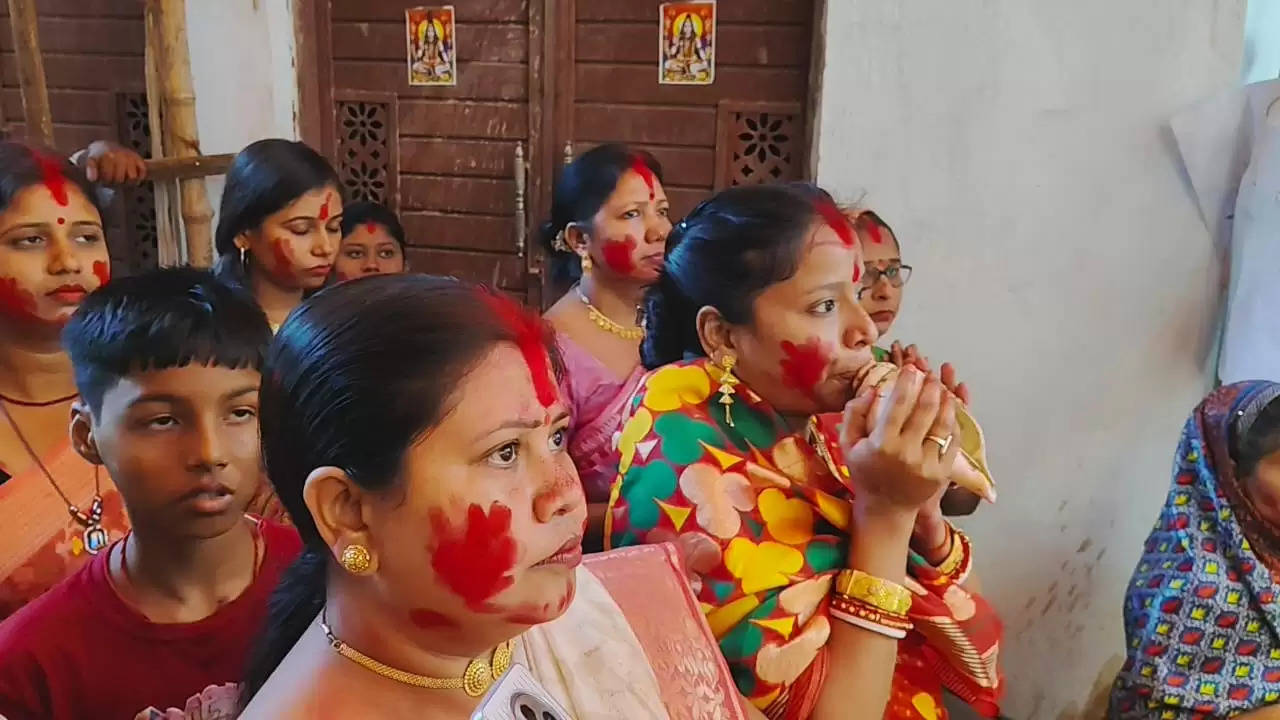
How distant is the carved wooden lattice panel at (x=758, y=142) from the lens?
290 cm

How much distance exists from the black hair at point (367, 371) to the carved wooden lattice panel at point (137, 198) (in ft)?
9.64

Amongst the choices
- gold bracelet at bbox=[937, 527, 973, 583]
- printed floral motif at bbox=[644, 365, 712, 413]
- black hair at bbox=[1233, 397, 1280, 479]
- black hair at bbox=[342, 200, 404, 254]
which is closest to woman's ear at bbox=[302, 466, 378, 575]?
printed floral motif at bbox=[644, 365, 712, 413]

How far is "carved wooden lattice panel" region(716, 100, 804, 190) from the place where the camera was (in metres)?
2.90

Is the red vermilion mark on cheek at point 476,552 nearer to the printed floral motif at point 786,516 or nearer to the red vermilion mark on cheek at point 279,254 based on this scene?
the printed floral motif at point 786,516

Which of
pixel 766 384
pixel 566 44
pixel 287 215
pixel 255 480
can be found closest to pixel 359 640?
pixel 255 480

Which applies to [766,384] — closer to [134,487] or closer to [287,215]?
[134,487]

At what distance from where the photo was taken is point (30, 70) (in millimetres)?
2648

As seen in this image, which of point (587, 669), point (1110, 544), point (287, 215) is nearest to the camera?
point (587, 669)

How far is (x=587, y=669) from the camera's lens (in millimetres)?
1135

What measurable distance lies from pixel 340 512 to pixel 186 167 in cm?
236

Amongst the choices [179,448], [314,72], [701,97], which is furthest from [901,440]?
[314,72]

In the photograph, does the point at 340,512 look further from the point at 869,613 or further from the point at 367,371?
the point at 869,613

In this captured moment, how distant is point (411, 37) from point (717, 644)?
8.02ft

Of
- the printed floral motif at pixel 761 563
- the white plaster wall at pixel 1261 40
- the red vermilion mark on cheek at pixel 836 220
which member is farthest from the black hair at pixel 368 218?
the white plaster wall at pixel 1261 40
